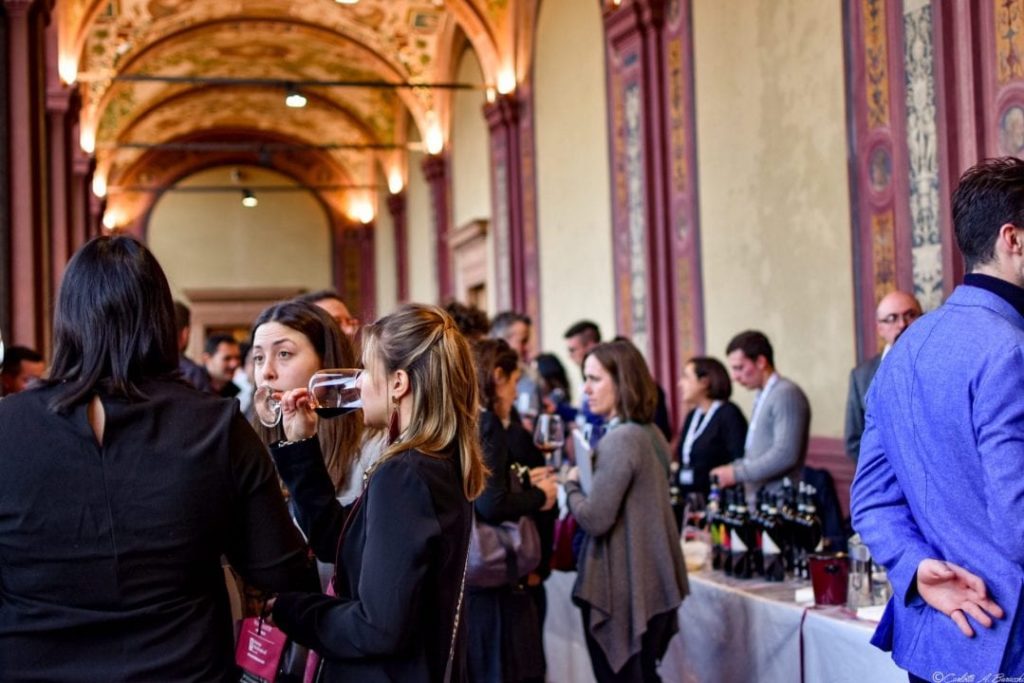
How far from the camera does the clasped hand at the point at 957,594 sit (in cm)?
219

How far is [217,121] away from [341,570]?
20.4 meters

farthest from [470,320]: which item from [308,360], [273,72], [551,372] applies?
[273,72]

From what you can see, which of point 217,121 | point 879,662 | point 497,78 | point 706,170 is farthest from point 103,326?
point 217,121

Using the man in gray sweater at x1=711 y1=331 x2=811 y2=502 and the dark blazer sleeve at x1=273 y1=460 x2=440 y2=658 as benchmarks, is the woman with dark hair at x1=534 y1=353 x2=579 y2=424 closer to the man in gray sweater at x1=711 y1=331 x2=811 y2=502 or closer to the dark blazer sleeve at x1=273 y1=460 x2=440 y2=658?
the man in gray sweater at x1=711 y1=331 x2=811 y2=502

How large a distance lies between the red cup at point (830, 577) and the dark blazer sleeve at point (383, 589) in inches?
75.0

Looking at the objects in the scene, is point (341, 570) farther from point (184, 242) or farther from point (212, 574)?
point (184, 242)

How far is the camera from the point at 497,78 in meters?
13.2

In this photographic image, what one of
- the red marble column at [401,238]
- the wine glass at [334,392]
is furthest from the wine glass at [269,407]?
the red marble column at [401,238]

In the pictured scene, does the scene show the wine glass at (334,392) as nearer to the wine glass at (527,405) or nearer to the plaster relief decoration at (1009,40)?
the wine glass at (527,405)

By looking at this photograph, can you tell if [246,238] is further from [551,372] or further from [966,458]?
[966,458]

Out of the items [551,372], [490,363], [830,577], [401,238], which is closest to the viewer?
[830,577]

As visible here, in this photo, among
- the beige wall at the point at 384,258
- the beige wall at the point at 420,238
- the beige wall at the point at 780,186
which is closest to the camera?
the beige wall at the point at 780,186

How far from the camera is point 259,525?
208 centimetres

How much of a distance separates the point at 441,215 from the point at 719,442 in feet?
36.3
